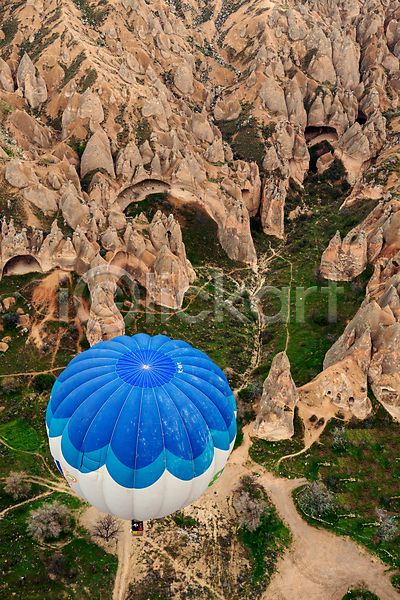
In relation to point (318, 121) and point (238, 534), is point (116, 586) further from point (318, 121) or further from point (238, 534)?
point (318, 121)

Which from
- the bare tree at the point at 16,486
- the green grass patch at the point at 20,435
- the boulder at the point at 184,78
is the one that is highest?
the boulder at the point at 184,78

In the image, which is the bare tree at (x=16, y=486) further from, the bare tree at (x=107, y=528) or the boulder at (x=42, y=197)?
the boulder at (x=42, y=197)

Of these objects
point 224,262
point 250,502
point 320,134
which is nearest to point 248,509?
point 250,502

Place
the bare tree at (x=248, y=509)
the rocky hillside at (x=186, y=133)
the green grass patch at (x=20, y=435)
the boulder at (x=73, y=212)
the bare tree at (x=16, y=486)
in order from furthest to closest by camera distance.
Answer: the boulder at (x=73, y=212) → the rocky hillside at (x=186, y=133) → the green grass patch at (x=20, y=435) → the bare tree at (x=16, y=486) → the bare tree at (x=248, y=509)

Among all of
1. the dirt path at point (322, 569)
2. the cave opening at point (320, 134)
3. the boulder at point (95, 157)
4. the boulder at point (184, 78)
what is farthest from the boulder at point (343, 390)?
the boulder at point (184, 78)

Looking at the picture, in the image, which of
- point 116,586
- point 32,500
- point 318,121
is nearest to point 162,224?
point 32,500

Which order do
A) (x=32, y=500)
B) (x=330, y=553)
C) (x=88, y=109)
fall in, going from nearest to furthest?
1. (x=330, y=553)
2. (x=32, y=500)
3. (x=88, y=109)
